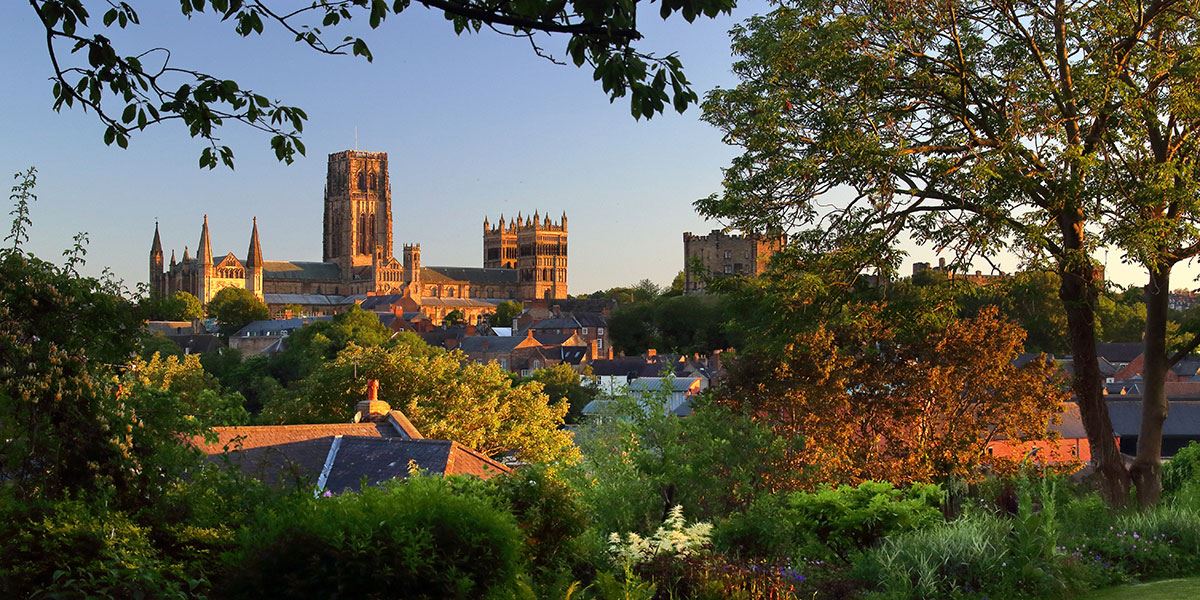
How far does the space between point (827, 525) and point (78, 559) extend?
7.28m

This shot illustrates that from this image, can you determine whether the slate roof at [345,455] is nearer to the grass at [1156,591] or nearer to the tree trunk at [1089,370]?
the tree trunk at [1089,370]

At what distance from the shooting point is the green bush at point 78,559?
22.3 ft

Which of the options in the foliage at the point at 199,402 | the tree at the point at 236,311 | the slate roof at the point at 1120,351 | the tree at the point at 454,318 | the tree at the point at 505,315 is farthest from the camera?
the tree at the point at 454,318

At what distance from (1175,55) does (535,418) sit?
2624 cm

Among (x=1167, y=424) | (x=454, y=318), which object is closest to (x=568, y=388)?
Answer: (x=1167, y=424)

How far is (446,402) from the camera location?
37.6 m

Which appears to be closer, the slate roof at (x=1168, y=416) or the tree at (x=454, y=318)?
the slate roof at (x=1168, y=416)

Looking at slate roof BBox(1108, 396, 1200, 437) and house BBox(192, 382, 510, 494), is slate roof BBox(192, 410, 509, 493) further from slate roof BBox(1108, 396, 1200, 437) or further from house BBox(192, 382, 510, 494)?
slate roof BBox(1108, 396, 1200, 437)

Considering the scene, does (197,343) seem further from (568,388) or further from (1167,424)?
(1167,424)

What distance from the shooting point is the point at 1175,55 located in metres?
A: 14.6

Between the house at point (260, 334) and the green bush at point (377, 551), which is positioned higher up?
the green bush at point (377, 551)

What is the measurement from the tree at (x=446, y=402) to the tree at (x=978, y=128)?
63.3 ft

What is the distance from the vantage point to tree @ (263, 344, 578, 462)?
36.9 meters

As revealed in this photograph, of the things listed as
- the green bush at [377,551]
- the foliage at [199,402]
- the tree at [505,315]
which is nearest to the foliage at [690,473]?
the foliage at [199,402]
